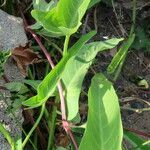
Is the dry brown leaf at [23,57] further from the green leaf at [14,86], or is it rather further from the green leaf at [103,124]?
the green leaf at [103,124]

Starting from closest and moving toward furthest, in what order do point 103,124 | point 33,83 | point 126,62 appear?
point 103,124 < point 33,83 < point 126,62

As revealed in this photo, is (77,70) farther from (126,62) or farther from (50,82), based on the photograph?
(126,62)

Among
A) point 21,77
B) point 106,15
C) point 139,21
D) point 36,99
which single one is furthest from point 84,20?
point 36,99

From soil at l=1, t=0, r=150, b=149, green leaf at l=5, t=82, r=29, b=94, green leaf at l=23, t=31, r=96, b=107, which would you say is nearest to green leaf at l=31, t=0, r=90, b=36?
green leaf at l=23, t=31, r=96, b=107

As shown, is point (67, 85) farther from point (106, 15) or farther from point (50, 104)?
point (106, 15)

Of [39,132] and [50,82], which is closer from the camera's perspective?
[50,82]

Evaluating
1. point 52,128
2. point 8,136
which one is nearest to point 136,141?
point 52,128
